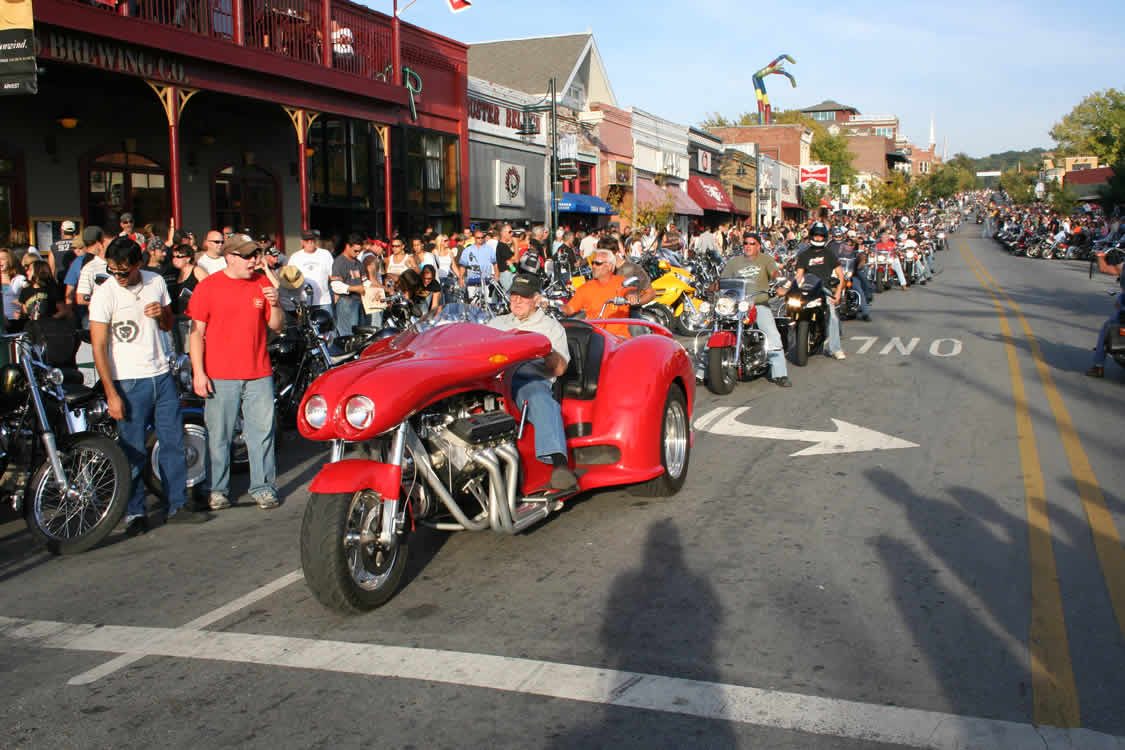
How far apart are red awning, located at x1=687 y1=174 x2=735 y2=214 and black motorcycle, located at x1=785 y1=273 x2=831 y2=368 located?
3653 centimetres

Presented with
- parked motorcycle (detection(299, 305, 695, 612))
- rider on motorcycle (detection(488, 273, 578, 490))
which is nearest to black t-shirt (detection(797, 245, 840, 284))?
parked motorcycle (detection(299, 305, 695, 612))

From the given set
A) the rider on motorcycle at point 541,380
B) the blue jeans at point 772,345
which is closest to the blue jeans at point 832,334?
the blue jeans at point 772,345

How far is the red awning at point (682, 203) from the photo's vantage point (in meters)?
45.4

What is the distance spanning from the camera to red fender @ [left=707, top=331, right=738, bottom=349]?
11516 millimetres

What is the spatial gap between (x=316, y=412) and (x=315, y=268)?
362 inches

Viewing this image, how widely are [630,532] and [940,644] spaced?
88.4 inches

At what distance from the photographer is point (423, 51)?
2459 cm

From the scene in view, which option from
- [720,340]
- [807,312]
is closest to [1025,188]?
[807,312]

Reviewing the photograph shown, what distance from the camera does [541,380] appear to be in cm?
601

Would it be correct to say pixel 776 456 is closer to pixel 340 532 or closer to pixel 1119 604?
pixel 1119 604

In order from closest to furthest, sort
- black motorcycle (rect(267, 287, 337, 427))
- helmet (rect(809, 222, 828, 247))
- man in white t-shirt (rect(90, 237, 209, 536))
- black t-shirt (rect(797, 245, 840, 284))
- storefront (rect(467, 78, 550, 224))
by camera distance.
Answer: man in white t-shirt (rect(90, 237, 209, 536))
black motorcycle (rect(267, 287, 337, 427))
helmet (rect(809, 222, 828, 247))
black t-shirt (rect(797, 245, 840, 284))
storefront (rect(467, 78, 550, 224))

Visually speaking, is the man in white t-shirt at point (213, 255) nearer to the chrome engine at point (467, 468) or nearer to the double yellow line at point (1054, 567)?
the chrome engine at point (467, 468)

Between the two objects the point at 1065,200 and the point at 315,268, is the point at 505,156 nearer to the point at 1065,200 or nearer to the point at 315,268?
the point at 315,268

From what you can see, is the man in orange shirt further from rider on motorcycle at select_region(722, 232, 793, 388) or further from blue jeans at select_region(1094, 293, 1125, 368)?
blue jeans at select_region(1094, 293, 1125, 368)
